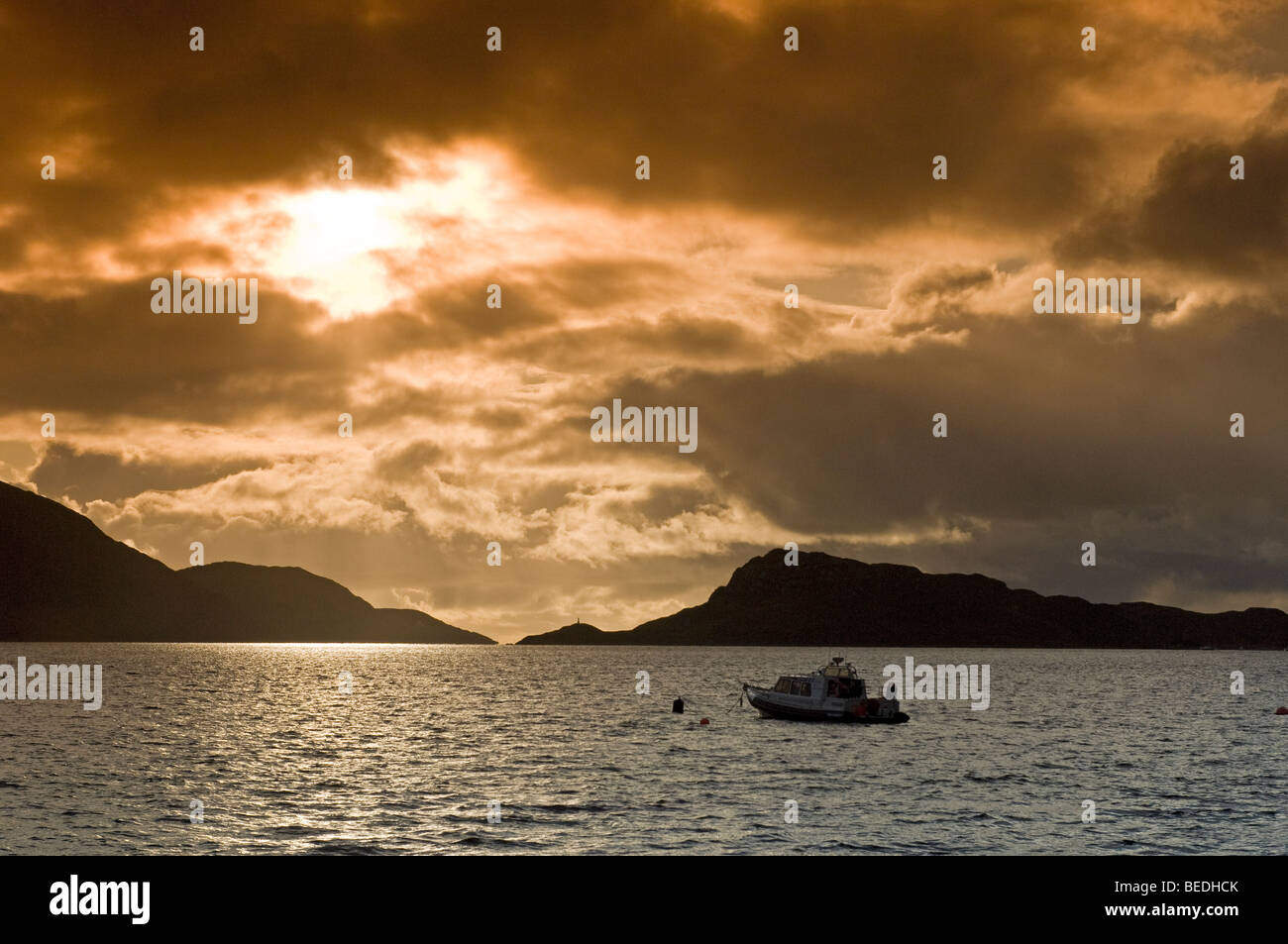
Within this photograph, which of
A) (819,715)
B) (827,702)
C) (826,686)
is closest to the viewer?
(819,715)

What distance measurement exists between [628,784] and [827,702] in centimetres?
5121

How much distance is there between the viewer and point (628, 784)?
2670 inches

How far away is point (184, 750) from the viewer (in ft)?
287

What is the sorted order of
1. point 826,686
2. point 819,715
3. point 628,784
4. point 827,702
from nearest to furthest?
1. point 628,784
2. point 819,715
3. point 827,702
4. point 826,686

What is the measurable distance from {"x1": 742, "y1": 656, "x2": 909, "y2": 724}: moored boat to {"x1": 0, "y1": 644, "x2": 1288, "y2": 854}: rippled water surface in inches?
77.2

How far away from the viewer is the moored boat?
114375 millimetres

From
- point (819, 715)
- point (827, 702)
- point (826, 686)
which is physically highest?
point (826, 686)

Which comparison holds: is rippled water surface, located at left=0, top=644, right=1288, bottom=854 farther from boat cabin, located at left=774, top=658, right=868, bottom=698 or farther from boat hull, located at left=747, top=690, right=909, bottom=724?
boat cabin, located at left=774, top=658, right=868, bottom=698

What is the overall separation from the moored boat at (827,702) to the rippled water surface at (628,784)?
196 cm

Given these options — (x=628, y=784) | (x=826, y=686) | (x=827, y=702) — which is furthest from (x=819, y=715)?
(x=628, y=784)

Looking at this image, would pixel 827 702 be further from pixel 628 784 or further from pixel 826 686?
pixel 628 784
